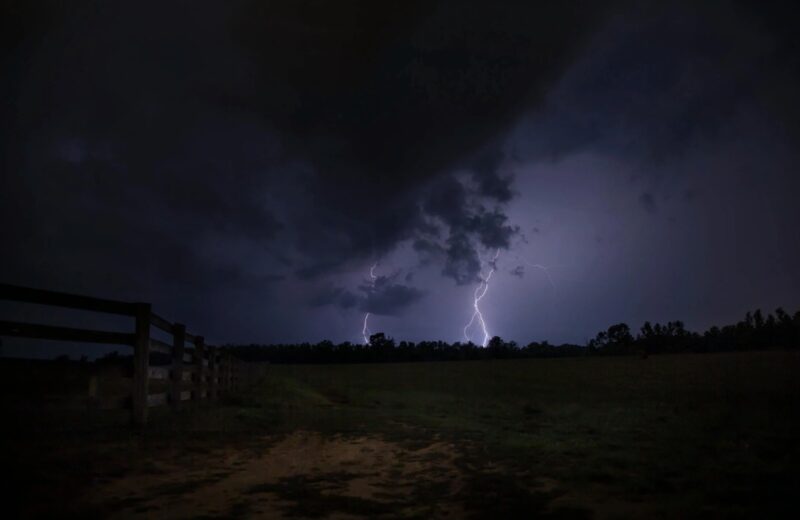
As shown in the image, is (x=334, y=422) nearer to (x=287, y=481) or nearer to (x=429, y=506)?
(x=287, y=481)

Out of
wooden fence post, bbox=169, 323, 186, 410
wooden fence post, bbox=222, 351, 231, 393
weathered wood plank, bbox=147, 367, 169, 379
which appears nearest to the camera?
weathered wood plank, bbox=147, 367, 169, 379

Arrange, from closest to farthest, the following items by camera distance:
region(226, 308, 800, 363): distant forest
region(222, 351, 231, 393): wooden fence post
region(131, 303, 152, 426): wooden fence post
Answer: region(131, 303, 152, 426): wooden fence post
region(222, 351, 231, 393): wooden fence post
region(226, 308, 800, 363): distant forest

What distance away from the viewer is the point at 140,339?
616 cm

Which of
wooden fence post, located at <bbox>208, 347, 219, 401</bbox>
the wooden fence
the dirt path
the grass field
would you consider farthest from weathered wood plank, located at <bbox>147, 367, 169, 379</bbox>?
wooden fence post, located at <bbox>208, 347, 219, 401</bbox>

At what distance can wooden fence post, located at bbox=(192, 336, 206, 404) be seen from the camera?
355 inches

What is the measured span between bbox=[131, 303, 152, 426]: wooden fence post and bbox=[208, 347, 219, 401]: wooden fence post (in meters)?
4.46

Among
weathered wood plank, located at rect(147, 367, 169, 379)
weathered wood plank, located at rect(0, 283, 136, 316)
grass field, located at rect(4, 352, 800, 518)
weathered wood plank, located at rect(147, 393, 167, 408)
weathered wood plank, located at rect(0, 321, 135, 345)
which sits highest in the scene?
weathered wood plank, located at rect(0, 283, 136, 316)

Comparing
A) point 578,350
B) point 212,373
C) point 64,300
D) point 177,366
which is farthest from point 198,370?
point 578,350

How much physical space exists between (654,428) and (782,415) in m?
2.90

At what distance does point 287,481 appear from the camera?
14.9 feet

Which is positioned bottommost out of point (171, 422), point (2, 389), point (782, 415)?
point (782, 415)

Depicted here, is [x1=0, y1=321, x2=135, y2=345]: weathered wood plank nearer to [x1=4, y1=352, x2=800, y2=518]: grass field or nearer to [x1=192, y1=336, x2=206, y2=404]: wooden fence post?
[x1=4, y1=352, x2=800, y2=518]: grass field

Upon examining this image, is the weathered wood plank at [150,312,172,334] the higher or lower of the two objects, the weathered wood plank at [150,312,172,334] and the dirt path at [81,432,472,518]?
the higher

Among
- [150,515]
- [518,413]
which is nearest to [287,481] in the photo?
[150,515]
